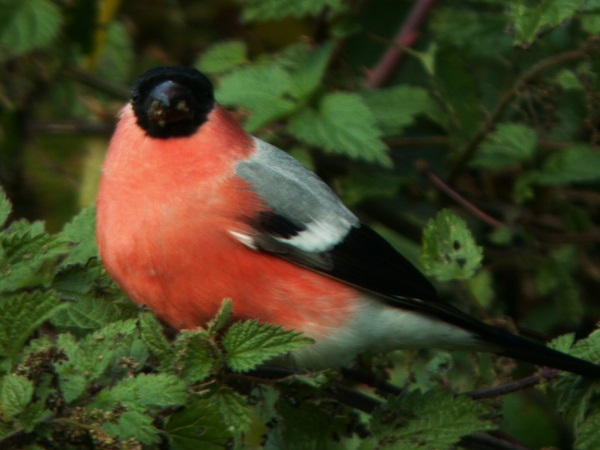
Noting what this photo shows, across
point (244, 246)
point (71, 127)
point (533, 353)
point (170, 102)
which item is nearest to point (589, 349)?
point (533, 353)

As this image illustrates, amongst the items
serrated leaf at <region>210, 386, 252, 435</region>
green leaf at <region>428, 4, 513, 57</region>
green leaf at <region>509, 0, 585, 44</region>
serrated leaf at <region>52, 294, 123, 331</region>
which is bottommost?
serrated leaf at <region>52, 294, 123, 331</region>

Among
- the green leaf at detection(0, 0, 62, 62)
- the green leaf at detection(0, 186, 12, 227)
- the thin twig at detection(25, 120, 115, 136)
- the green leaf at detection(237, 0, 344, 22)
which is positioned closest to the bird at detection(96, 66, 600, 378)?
the green leaf at detection(0, 186, 12, 227)

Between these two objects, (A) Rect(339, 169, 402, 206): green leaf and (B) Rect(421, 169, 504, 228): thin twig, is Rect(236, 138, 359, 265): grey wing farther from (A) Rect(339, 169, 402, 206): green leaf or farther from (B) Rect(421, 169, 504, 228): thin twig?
(B) Rect(421, 169, 504, 228): thin twig

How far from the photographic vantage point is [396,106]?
4.11 metres

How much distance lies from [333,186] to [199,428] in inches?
79.3

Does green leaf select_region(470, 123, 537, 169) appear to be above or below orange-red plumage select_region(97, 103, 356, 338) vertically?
above

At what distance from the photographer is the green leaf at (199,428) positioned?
2.35 metres

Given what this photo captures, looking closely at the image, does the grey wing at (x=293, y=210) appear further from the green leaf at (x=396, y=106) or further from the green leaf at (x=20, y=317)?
the green leaf at (x=20, y=317)

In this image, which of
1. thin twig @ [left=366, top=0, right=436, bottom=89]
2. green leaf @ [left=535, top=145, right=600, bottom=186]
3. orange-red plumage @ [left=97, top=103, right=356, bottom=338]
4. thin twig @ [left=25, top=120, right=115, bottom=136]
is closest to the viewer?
orange-red plumage @ [left=97, top=103, right=356, bottom=338]

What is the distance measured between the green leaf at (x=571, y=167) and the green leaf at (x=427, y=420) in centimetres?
144

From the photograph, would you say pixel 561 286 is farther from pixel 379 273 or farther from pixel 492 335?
pixel 379 273

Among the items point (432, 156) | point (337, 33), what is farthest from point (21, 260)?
point (432, 156)

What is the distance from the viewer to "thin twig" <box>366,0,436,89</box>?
4488 mm

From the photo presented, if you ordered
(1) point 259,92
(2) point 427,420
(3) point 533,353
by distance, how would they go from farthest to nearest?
(1) point 259,92 < (3) point 533,353 < (2) point 427,420
